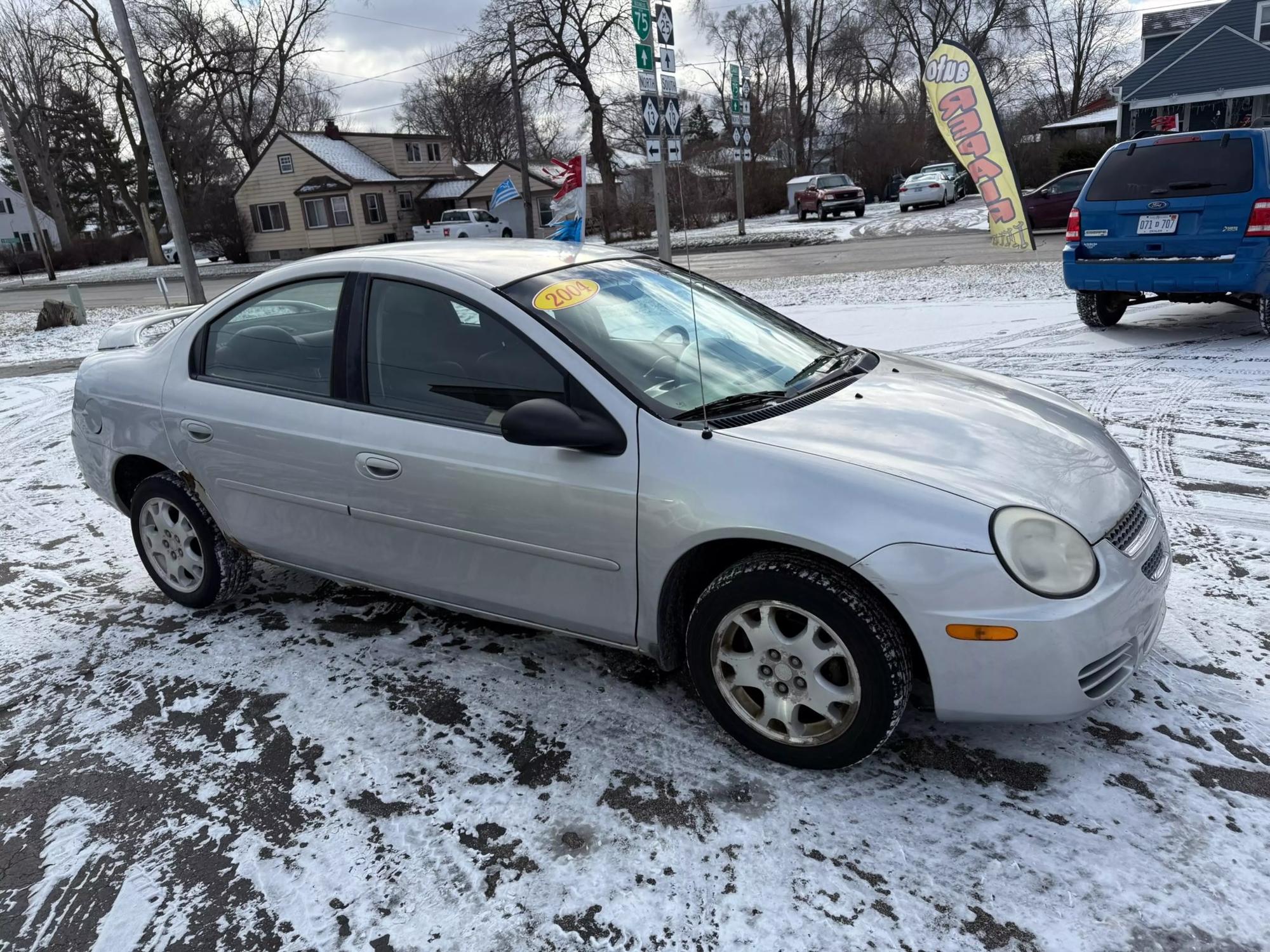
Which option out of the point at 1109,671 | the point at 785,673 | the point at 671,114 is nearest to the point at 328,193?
the point at 671,114

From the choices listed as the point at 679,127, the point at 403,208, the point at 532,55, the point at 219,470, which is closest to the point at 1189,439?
the point at 219,470

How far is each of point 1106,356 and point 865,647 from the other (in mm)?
6332

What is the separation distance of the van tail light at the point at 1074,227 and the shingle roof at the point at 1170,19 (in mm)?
39676

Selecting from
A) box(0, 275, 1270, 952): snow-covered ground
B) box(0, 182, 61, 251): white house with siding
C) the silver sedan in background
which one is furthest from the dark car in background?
box(0, 182, 61, 251): white house with siding

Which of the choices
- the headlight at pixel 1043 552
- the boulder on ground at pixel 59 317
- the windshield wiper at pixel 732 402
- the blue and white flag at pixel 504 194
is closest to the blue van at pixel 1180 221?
the windshield wiper at pixel 732 402

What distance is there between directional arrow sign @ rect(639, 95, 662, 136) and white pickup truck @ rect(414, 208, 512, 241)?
2875 centimetres

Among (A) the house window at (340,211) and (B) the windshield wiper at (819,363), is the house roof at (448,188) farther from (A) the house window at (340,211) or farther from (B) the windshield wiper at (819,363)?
(B) the windshield wiper at (819,363)

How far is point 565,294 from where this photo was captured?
3.20 m

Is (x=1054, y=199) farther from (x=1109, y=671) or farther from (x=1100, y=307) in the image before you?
(x=1109, y=671)

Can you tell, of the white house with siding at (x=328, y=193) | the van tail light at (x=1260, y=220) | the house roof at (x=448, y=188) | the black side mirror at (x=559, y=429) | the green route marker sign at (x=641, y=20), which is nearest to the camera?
the black side mirror at (x=559, y=429)

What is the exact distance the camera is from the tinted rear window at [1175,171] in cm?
733

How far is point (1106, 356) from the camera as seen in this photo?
7617 mm

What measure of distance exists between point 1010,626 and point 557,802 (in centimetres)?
140

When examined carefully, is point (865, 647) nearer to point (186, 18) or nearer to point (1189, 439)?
point (1189, 439)
